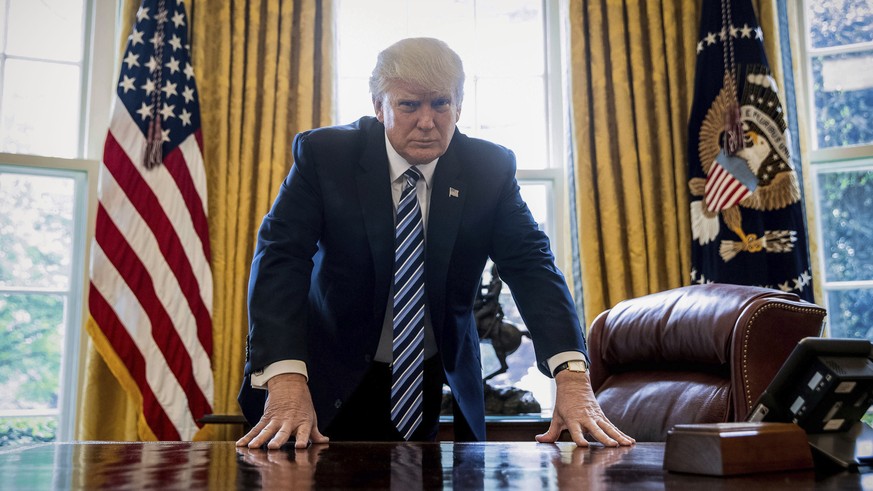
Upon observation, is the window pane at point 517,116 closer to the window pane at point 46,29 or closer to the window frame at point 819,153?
the window frame at point 819,153

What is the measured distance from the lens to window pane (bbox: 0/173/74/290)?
3592 mm

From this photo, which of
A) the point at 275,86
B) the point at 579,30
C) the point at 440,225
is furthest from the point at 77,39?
the point at 440,225

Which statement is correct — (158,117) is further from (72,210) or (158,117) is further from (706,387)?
(706,387)

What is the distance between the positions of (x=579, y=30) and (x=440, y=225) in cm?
220

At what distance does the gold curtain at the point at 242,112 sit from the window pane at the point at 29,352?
0.22m

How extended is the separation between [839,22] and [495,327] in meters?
2.16

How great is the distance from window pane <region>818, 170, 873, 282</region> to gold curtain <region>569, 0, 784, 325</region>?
0.61m

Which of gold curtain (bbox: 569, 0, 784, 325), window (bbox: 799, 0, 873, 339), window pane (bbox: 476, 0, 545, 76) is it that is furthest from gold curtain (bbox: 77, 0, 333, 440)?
window (bbox: 799, 0, 873, 339)

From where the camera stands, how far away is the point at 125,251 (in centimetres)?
342

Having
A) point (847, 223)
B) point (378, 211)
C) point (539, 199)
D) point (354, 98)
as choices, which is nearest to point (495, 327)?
point (539, 199)

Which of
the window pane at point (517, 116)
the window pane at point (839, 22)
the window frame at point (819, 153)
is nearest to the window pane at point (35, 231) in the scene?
the window pane at point (517, 116)

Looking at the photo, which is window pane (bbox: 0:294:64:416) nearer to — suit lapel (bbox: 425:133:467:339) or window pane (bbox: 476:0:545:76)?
window pane (bbox: 476:0:545:76)

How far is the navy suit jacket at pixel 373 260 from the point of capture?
1.75 m

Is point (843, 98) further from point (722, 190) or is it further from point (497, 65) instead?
point (497, 65)
